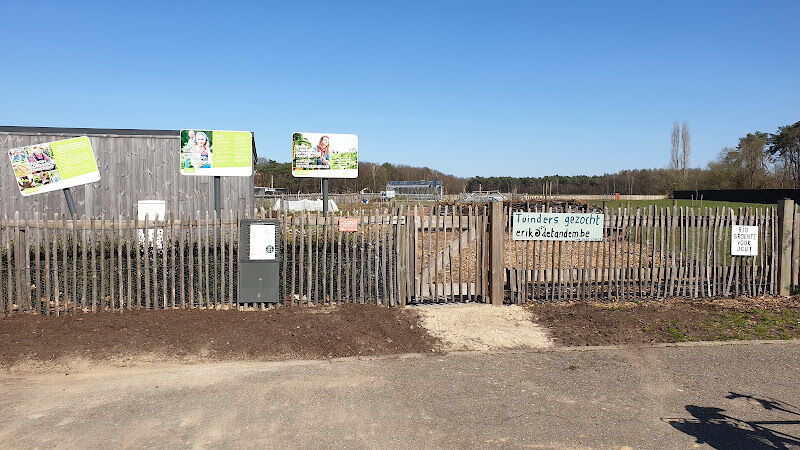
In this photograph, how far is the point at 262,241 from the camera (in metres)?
8.52

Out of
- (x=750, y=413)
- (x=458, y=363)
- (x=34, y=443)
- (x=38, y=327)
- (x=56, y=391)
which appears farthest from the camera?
(x=38, y=327)

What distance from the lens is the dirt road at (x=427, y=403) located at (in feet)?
14.9

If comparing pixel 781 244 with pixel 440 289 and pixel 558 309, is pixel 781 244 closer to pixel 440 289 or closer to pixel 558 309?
pixel 558 309

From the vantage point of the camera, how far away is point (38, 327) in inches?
284

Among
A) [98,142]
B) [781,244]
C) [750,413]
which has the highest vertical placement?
[98,142]

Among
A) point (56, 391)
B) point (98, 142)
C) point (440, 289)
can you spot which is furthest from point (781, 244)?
point (98, 142)

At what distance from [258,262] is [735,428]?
251 inches

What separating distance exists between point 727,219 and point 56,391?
1049cm

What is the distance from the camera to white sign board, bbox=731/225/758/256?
10.0m

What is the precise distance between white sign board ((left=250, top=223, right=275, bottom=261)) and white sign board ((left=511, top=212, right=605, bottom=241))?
4.01 metres

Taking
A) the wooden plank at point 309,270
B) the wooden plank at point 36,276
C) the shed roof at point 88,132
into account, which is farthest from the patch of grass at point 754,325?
the shed roof at point 88,132

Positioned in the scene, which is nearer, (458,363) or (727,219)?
(458,363)

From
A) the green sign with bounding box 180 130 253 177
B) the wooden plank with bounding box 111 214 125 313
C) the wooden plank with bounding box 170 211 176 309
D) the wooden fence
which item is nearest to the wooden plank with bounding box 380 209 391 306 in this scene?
the wooden fence

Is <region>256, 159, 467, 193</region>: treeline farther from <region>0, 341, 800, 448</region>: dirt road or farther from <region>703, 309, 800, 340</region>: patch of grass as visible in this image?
<region>0, 341, 800, 448</region>: dirt road
